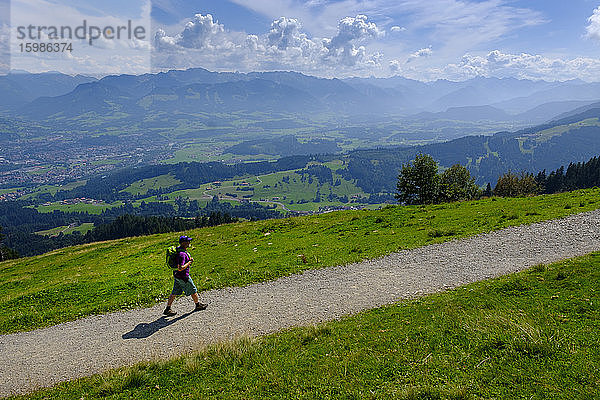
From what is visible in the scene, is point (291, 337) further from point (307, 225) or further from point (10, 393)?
point (307, 225)

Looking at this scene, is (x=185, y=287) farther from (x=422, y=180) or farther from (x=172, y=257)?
(x=422, y=180)

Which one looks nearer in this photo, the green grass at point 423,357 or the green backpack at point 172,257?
the green grass at point 423,357

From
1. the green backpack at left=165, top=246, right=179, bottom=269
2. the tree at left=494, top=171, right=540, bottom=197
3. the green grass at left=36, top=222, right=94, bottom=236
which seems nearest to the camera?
the green backpack at left=165, top=246, right=179, bottom=269

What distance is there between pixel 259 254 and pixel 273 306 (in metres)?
7.67

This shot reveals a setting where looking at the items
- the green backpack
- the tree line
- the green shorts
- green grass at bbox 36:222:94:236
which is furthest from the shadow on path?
green grass at bbox 36:222:94:236

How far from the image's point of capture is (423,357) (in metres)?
7.24

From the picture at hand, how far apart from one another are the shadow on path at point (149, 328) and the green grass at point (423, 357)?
8.56 ft

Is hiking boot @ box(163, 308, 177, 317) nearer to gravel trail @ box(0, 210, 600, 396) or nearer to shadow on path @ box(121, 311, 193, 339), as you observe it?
shadow on path @ box(121, 311, 193, 339)

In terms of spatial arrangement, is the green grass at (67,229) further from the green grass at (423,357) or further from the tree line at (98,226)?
the green grass at (423,357)

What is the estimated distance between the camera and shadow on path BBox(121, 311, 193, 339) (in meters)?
11.6

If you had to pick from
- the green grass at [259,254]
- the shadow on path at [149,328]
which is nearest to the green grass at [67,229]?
the green grass at [259,254]

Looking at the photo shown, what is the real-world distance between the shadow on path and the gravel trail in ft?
0.14

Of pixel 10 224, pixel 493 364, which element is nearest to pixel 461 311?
pixel 493 364

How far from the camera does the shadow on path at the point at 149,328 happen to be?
11.6 metres
